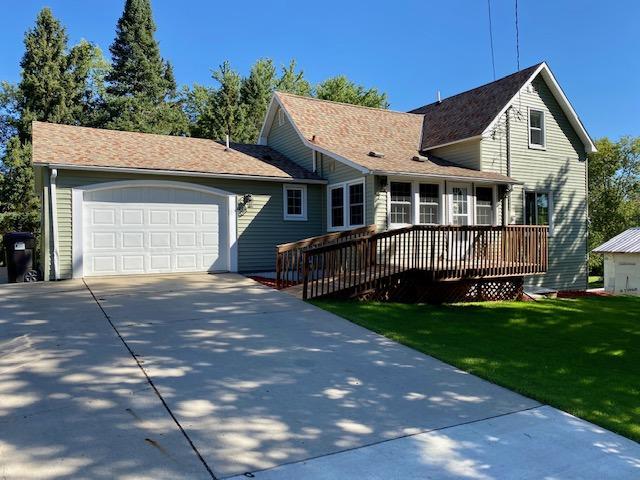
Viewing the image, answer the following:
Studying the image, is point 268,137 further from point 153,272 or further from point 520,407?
point 520,407

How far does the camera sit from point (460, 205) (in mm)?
14008

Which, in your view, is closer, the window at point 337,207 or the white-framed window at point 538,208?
the window at point 337,207

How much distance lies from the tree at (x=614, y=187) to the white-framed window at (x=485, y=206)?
24.7 meters

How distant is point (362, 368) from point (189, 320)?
10.9 feet

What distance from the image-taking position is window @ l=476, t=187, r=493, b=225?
14289mm

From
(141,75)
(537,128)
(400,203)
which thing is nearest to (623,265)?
(537,128)

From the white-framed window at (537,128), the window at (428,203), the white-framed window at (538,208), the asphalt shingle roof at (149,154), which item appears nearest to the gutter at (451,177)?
the window at (428,203)

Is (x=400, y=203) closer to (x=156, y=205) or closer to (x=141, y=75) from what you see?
(x=156, y=205)

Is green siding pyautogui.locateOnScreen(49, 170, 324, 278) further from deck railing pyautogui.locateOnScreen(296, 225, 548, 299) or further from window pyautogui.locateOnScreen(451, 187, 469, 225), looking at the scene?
window pyautogui.locateOnScreen(451, 187, 469, 225)

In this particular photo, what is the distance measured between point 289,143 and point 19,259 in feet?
30.2

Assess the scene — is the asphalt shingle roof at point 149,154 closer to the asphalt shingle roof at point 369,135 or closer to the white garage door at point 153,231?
the white garage door at point 153,231

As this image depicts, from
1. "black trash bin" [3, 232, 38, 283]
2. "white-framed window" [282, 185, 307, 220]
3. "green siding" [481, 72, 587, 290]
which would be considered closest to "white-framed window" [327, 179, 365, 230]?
"white-framed window" [282, 185, 307, 220]

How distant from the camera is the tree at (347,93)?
3641 cm

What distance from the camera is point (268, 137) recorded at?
61.7ft
